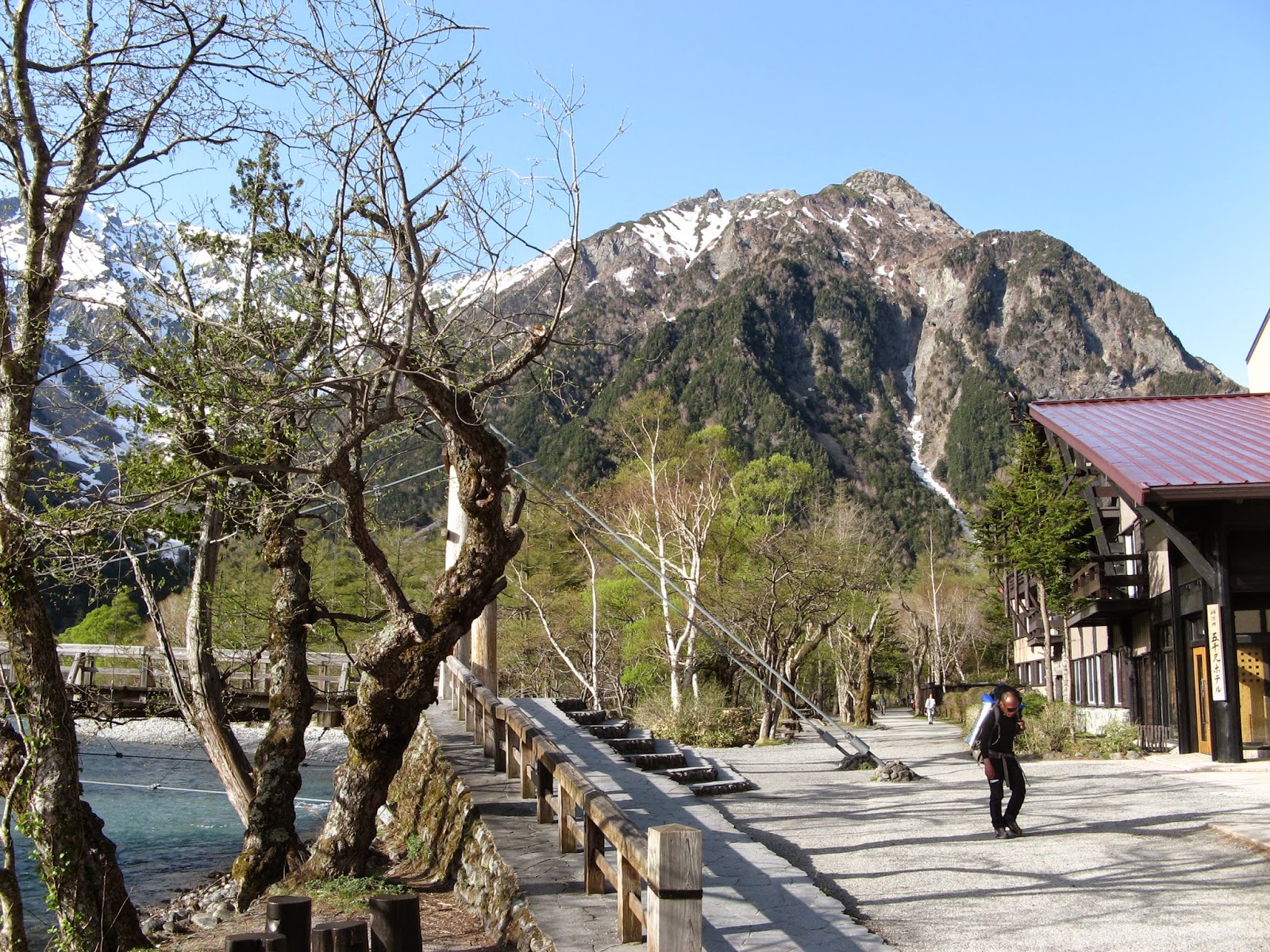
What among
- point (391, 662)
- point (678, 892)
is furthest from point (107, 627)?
point (678, 892)

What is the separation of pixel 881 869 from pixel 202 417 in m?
6.49

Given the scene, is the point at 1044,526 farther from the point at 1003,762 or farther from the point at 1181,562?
the point at 1003,762

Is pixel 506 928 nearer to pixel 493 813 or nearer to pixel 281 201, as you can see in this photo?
pixel 493 813

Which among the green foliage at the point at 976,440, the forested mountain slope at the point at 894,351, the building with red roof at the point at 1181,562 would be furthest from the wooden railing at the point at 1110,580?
the green foliage at the point at 976,440

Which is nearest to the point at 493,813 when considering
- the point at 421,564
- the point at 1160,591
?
the point at 1160,591

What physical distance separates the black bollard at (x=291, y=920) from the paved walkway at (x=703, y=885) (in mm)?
1314

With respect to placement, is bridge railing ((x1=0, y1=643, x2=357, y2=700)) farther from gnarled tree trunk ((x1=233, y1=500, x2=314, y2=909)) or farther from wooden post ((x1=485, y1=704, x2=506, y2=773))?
wooden post ((x1=485, y1=704, x2=506, y2=773))

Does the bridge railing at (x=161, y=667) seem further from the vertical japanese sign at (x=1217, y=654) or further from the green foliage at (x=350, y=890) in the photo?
the vertical japanese sign at (x=1217, y=654)

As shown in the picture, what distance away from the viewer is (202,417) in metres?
8.73

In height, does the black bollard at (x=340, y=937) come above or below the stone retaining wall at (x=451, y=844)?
above

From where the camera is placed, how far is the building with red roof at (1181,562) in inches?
656

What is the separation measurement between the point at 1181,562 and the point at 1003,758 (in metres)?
11.6

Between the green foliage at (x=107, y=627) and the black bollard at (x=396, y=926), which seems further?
the green foliage at (x=107, y=627)

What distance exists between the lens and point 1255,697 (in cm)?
1803
